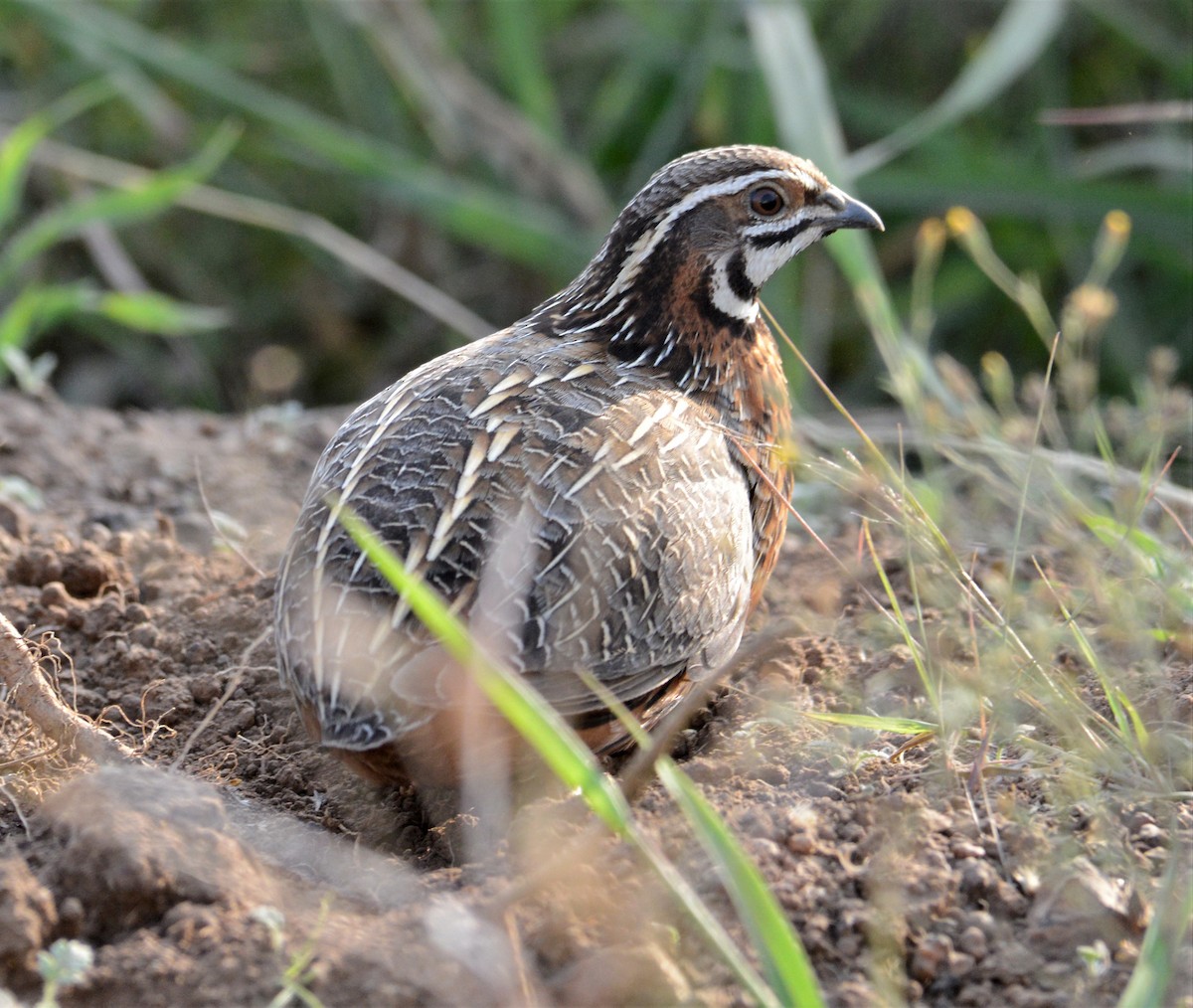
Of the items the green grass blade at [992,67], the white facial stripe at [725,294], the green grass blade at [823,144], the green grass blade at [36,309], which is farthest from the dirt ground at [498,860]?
the green grass blade at [992,67]

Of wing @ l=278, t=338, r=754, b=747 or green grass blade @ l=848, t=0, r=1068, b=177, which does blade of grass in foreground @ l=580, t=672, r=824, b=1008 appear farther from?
green grass blade @ l=848, t=0, r=1068, b=177

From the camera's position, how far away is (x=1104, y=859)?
2977mm

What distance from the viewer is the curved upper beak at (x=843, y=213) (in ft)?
14.2

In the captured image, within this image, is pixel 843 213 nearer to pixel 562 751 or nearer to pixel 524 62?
pixel 562 751

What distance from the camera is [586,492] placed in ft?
11.4

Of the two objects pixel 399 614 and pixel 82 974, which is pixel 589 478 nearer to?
pixel 399 614

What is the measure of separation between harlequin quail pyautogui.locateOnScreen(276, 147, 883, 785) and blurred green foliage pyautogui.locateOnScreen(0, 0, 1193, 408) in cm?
304

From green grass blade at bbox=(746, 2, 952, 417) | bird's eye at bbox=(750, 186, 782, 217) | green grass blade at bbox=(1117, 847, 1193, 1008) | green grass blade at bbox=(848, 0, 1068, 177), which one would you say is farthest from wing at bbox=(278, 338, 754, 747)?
green grass blade at bbox=(848, 0, 1068, 177)

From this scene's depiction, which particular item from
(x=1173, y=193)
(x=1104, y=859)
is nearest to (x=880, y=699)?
(x=1104, y=859)

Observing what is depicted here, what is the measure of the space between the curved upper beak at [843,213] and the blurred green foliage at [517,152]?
280 centimetres

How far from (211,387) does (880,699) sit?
5.17m

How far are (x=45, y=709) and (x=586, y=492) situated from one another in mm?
1304

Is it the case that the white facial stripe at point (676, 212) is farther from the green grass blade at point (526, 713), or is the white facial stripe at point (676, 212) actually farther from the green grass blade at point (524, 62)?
the green grass blade at point (524, 62)

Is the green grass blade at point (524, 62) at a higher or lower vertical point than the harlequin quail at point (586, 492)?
higher
